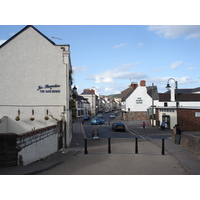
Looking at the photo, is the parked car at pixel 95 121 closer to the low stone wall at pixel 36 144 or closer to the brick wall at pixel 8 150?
the low stone wall at pixel 36 144

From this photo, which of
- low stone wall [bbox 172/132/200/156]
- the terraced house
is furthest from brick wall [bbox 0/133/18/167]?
low stone wall [bbox 172/132/200/156]

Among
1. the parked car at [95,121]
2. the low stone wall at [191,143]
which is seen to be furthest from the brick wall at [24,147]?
the parked car at [95,121]

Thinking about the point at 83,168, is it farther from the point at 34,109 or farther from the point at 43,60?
the point at 43,60

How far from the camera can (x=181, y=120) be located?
3017 centimetres

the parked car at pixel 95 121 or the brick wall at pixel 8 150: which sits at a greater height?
the brick wall at pixel 8 150

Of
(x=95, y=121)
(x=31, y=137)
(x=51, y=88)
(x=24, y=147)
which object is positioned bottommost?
(x=95, y=121)

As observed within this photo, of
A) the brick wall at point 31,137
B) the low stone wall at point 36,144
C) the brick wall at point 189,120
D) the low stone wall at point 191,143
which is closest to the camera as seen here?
the brick wall at point 31,137

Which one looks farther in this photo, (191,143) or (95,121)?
(95,121)

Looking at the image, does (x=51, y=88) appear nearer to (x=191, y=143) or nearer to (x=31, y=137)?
(x=31, y=137)

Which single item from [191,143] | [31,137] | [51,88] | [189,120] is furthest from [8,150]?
[189,120]

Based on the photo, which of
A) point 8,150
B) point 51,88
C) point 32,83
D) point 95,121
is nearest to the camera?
point 8,150

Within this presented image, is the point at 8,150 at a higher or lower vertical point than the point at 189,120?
higher

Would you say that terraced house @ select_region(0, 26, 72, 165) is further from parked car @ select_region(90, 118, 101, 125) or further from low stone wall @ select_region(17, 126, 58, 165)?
parked car @ select_region(90, 118, 101, 125)

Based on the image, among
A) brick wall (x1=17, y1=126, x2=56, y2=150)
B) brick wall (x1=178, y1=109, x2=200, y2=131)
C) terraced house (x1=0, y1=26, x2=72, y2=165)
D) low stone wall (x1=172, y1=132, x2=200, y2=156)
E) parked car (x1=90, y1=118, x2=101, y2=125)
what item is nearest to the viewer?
brick wall (x1=17, y1=126, x2=56, y2=150)
